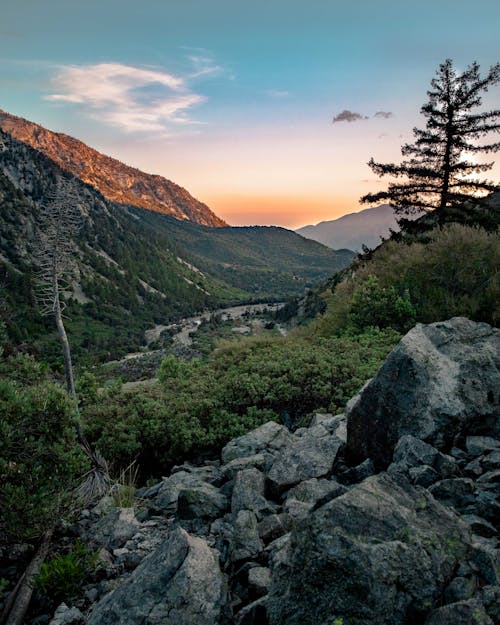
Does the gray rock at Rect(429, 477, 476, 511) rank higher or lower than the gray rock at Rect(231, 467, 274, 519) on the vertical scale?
higher

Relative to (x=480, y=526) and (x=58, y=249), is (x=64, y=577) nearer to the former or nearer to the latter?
(x=480, y=526)

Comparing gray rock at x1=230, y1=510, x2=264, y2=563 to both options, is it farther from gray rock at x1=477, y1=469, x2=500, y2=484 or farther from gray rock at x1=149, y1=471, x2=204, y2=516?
gray rock at x1=477, y1=469, x2=500, y2=484

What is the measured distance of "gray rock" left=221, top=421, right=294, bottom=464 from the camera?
29.7 ft

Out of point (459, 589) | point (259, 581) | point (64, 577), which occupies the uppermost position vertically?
point (459, 589)

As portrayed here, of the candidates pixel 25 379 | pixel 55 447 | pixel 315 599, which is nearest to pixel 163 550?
pixel 315 599

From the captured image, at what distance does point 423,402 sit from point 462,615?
363cm

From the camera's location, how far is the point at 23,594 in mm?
5938

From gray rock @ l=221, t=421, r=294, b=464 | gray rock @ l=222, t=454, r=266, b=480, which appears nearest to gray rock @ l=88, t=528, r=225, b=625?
gray rock @ l=222, t=454, r=266, b=480

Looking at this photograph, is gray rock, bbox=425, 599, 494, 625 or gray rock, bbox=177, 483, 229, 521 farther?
gray rock, bbox=177, 483, 229, 521

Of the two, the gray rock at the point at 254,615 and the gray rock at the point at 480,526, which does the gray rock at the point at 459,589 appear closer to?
the gray rock at the point at 480,526

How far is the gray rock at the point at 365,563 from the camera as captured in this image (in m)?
3.32

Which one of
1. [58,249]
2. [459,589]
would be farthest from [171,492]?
[58,249]

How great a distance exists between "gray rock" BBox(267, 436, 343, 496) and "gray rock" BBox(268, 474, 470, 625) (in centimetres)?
252

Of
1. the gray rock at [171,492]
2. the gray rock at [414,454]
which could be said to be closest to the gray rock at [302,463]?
the gray rock at [414,454]
